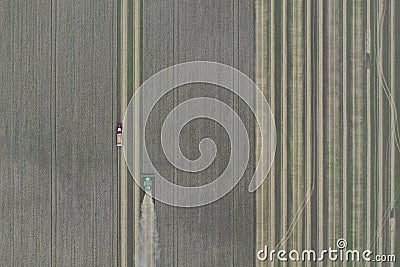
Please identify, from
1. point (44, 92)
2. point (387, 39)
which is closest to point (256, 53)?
point (387, 39)

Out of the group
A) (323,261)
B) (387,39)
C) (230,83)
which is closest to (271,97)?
(230,83)

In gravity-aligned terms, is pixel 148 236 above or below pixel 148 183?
below

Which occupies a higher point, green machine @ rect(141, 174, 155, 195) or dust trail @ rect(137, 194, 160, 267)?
green machine @ rect(141, 174, 155, 195)

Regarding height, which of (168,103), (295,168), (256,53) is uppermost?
(256,53)

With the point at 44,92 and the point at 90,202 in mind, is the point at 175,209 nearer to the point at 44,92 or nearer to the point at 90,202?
the point at 90,202

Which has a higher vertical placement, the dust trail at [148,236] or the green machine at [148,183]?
the green machine at [148,183]

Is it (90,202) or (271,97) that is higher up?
(271,97)
